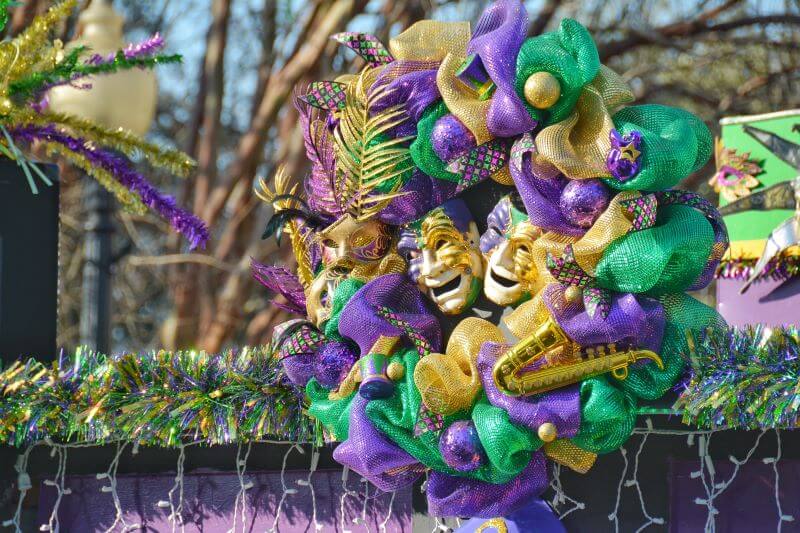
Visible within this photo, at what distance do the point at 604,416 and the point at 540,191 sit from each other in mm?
248

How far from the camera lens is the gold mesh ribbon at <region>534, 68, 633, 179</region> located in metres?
1.22

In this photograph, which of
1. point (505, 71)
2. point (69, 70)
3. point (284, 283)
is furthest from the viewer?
point (69, 70)

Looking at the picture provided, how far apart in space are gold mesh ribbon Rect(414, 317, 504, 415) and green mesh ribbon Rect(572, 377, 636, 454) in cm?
12

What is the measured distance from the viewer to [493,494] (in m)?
1.29

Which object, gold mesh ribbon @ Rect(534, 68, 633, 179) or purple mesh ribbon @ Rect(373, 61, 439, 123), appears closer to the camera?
gold mesh ribbon @ Rect(534, 68, 633, 179)

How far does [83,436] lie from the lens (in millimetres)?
1501

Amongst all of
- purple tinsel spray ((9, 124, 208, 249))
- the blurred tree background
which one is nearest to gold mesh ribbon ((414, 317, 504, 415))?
purple tinsel spray ((9, 124, 208, 249))

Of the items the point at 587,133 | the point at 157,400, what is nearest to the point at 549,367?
the point at 587,133

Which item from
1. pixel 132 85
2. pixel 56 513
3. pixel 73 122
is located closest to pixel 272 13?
pixel 132 85

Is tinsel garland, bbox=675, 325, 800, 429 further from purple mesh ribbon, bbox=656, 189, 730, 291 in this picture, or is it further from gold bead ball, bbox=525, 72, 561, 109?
gold bead ball, bbox=525, 72, 561, 109

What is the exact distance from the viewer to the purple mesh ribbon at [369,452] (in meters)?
1.31

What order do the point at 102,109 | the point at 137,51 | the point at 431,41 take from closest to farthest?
the point at 431,41 → the point at 137,51 → the point at 102,109

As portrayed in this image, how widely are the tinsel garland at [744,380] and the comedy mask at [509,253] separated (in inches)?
7.5

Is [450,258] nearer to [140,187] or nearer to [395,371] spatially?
[395,371]
